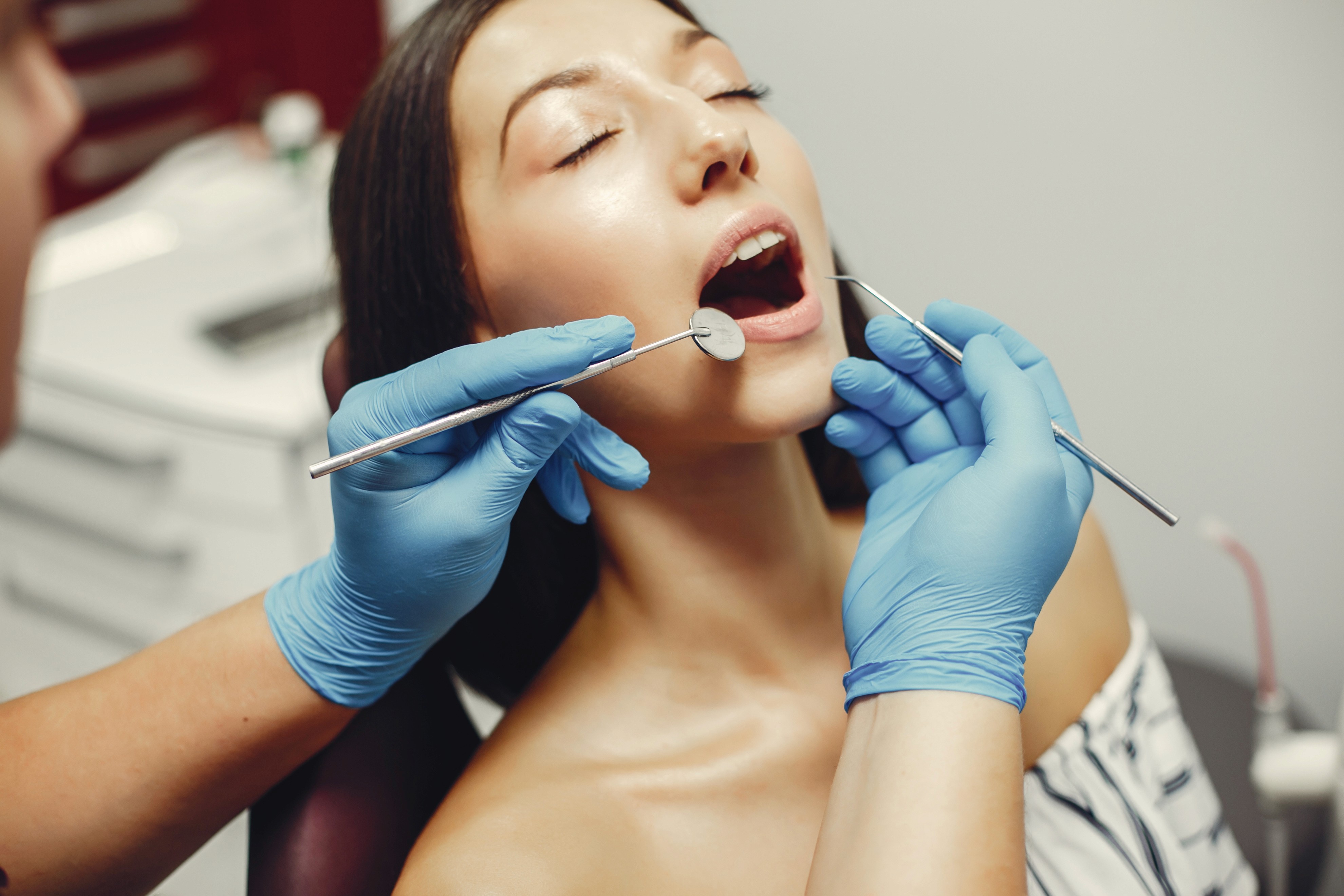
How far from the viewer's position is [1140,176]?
1.59m

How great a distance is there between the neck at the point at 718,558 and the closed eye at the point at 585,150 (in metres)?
0.29

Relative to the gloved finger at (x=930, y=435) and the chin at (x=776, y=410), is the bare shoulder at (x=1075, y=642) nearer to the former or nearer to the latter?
the gloved finger at (x=930, y=435)

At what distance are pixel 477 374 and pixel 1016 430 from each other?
45 cm

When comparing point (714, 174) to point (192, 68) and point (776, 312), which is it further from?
point (192, 68)

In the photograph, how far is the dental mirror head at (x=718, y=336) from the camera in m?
0.84

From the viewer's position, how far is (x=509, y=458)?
2.73ft

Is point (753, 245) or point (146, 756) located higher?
point (753, 245)

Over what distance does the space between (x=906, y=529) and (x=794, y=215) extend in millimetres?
316

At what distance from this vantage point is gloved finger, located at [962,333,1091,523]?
0.81 meters

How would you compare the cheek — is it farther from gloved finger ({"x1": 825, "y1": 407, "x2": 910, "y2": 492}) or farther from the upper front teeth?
gloved finger ({"x1": 825, "y1": 407, "x2": 910, "y2": 492})

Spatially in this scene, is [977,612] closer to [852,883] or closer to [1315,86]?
[852,883]

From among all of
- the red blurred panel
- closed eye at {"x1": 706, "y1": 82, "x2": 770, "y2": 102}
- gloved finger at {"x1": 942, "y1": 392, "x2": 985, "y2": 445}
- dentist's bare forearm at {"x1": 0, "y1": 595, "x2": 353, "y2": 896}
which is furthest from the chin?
the red blurred panel

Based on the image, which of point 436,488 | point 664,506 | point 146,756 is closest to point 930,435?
point 664,506

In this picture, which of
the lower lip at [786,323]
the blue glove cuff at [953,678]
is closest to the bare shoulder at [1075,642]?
the blue glove cuff at [953,678]
